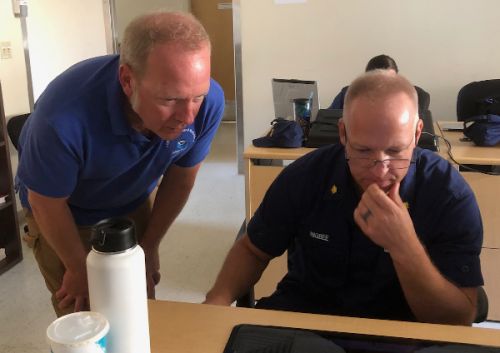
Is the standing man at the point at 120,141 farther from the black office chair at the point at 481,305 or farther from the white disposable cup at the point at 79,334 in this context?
the black office chair at the point at 481,305

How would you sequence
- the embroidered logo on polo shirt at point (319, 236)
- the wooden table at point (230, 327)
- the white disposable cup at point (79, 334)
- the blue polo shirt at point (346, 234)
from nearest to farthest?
the white disposable cup at point (79, 334) < the wooden table at point (230, 327) < the blue polo shirt at point (346, 234) < the embroidered logo on polo shirt at point (319, 236)

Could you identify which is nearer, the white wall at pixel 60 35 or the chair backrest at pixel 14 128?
the chair backrest at pixel 14 128

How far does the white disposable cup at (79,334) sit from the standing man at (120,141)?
1.76 feet

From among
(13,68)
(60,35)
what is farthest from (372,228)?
(60,35)

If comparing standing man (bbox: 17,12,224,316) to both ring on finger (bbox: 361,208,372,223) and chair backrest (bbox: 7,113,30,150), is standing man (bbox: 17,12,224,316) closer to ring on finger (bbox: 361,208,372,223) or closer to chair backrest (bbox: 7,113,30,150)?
ring on finger (bbox: 361,208,372,223)

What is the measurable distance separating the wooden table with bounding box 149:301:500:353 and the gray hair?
0.52 metres

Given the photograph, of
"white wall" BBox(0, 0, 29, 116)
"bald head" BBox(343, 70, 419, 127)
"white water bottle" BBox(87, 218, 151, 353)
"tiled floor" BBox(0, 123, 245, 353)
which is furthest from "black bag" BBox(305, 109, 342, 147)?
"white wall" BBox(0, 0, 29, 116)

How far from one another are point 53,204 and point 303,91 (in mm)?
1755

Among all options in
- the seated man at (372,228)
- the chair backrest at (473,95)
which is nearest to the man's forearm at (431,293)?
the seated man at (372,228)

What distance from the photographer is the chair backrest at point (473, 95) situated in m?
3.41

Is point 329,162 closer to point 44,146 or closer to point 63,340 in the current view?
point 44,146

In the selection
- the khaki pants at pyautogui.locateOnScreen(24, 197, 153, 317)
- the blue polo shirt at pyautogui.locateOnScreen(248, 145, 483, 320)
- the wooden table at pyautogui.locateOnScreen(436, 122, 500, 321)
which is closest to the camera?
the blue polo shirt at pyautogui.locateOnScreen(248, 145, 483, 320)

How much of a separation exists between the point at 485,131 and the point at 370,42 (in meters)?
1.82

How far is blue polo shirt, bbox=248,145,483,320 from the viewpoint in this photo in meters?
1.19
